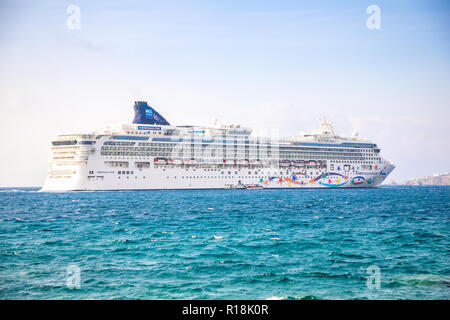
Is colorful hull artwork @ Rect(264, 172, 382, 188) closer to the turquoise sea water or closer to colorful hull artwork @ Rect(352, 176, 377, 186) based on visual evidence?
colorful hull artwork @ Rect(352, 176, 377, 186)

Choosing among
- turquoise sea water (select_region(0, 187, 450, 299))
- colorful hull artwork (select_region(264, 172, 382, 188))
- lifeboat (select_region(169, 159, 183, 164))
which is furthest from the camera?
colorful hull artwork (select_region(264, 172, 382, 188))

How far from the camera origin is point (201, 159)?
9300cm

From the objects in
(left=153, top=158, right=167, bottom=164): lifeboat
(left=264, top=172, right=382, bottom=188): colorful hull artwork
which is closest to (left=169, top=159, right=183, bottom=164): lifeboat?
(left=153, top=158, right=167, bottom=164): lifeboat

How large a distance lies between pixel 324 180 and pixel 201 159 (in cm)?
3267

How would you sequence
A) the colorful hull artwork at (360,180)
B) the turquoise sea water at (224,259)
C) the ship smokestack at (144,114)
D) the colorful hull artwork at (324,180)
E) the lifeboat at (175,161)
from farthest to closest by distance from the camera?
1. the colorful hull artwork at (360,180)
2. the colorful hull artwork at (324,180)
3. the ship smokestack at (144,114)
4. the lifeboat at (175,161)
5. the turquoise sea water at (224,259)

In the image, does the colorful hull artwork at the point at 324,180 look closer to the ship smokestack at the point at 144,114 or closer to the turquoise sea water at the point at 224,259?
the ship smokestack at the point at 144,114

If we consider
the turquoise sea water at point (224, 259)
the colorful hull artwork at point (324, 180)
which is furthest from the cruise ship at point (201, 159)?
the turquoise sea water at point (224, 259)

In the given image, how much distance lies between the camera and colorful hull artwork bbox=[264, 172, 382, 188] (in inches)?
4010

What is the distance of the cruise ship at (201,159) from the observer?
81.9 meters

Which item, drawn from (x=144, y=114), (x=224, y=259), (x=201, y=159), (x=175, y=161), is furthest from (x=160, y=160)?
(x=224, y=259)

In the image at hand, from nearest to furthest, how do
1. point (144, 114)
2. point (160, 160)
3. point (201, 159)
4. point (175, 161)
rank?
1. point (160, 160)
2. point (175, 161)
3. point (201, 159)
4. point (144, 114)

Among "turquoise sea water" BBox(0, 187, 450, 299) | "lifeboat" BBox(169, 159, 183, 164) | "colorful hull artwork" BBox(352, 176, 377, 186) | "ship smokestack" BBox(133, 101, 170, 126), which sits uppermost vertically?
"ship smokestack" BBox(133, 101, 170, 126)

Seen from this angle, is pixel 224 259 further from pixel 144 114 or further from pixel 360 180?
pixel 360 180
